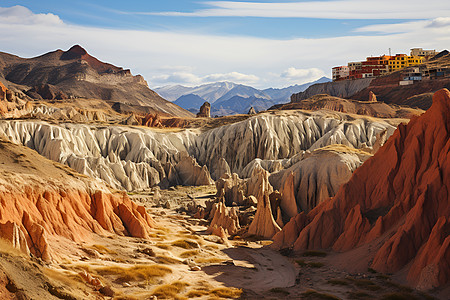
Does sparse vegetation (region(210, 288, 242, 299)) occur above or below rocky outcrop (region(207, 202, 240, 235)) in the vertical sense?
above

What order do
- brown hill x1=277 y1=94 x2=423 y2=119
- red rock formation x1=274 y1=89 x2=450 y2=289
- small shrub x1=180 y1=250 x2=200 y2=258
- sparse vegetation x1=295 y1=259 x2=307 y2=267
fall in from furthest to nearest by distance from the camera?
brown hill x1=277 y1=94 x2=423 y2=119, small shrub x1=180 y1=250 x2=200 y2=258, sparse vegetation x1=295 y1=259 x2=307 y2=267, red rock formation x1=274 y1=89 x2=450 y2=289

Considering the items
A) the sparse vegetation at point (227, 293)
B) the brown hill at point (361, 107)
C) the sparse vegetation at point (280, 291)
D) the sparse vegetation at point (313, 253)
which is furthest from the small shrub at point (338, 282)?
the brown hill at point (361, 107)

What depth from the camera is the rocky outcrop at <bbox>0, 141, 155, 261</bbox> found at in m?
25.8

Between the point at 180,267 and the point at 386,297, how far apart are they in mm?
12447

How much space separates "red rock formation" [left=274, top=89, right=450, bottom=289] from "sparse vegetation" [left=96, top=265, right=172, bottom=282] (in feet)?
40.8

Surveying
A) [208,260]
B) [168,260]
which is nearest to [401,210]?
[208,260]

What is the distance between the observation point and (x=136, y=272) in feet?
91.2

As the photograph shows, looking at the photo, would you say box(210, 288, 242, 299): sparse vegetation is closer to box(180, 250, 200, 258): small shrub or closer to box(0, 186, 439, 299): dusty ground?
box(0, 186, 439, 299): dusty ground

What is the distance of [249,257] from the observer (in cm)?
3678

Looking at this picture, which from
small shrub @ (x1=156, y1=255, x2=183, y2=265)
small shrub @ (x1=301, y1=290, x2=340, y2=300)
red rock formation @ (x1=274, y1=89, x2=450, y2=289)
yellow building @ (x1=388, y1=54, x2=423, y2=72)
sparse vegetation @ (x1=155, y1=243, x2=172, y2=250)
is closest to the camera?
small shrub @ (x1=301, y1=290, x2=340, y2=300)

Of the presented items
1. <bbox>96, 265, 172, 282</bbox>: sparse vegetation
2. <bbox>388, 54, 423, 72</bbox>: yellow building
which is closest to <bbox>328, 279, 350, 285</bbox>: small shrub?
<bbox>96, 265, 172, 282</bbox>: sparse vegetation

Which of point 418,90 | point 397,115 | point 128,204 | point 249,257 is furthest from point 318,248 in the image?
point 418,90

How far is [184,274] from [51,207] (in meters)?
9.13

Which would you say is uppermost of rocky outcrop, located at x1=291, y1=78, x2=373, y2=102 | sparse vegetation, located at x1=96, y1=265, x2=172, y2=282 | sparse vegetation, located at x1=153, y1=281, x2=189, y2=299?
rocky outcrop, located at x1=291, y1=78, x2=373, y2=102
